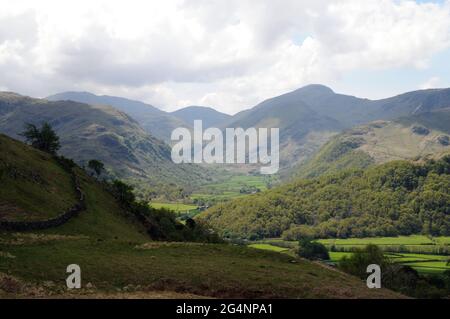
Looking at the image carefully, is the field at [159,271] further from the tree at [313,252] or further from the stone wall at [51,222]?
the tree at [313,252]

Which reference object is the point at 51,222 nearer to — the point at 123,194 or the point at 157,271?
the point at 157,271

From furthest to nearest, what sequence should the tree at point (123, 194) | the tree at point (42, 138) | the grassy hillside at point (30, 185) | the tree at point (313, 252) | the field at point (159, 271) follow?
the tree at point (313, 252) < the tree at point (42, 138) < the tree at point (123, 194) < the grassy hillside at point (30, 185) < the field at point (159, 271)

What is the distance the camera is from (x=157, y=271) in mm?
47781

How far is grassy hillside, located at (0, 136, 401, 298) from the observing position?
41500mm

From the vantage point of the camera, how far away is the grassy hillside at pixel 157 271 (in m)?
41.5

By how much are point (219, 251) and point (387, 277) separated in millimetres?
57920

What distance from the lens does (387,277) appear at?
101688 millimetres

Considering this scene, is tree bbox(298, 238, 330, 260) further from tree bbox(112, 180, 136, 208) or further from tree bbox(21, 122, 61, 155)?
tree bbox(21, 122, 61, 155)

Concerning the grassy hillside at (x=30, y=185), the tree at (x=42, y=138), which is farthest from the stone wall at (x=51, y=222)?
the tree at (x=42, y=138)

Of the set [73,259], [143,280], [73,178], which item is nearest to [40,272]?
[73,259]

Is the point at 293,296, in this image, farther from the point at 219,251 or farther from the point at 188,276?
the point at 219,251

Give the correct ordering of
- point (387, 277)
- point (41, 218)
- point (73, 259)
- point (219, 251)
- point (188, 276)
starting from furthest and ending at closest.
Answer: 1. point (387, 277)
2. point (41, 218)
3. point (219, 251)
4. point (73, 259)
5. point (188, 276)

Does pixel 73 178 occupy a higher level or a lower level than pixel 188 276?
higher

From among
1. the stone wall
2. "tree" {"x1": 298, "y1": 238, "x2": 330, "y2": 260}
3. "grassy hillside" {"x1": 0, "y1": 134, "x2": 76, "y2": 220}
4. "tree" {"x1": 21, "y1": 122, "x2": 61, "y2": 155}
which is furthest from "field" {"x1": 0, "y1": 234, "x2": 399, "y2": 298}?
"tree" {"x1": 298, "y1": 238, "x2": 330, "y2": 260}
